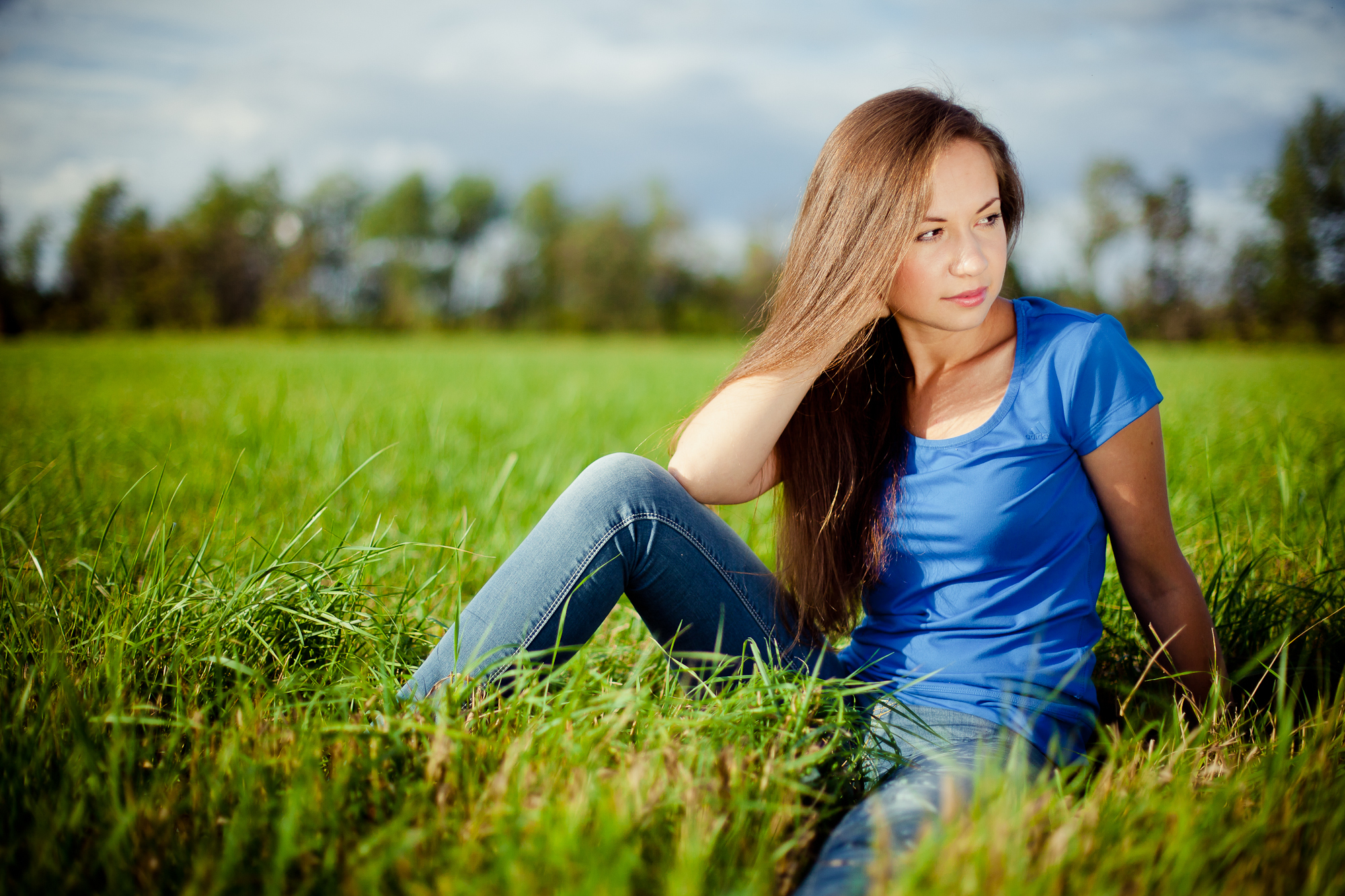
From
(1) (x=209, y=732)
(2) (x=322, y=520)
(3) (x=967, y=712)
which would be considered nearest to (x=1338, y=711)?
(3) (x=967, y=712)

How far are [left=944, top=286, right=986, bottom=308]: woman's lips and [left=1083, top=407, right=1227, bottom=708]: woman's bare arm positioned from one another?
0.37 meters

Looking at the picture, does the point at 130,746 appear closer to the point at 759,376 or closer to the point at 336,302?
the point at 759,376

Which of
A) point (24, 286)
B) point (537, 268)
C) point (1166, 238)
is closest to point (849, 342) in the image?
point (1166, 238)

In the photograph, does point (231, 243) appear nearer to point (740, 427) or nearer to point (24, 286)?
point (24, 286)

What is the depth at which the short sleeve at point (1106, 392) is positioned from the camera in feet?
4.71

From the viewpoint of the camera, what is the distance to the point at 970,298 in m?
1.54

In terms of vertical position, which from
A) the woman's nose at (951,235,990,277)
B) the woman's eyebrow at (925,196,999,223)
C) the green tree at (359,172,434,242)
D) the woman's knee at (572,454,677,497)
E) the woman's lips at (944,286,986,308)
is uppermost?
the green tree at (359,172,434,242)

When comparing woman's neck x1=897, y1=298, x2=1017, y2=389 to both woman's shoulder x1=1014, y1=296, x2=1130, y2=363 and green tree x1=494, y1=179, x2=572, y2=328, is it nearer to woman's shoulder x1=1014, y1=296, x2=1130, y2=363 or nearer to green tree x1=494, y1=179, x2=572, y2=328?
woman's shoulder x1=1014, y1=296, x2=1130, y2=363

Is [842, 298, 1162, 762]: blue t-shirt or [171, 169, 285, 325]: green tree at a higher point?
[171, 169, 285, 325]: green tree

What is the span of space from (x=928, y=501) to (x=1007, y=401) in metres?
0.26

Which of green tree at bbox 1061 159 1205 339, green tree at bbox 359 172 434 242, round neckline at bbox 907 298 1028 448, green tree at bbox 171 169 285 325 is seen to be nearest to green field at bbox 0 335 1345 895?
round neckline at bbox 907 298 1028 448

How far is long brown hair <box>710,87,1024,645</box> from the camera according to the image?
152cm

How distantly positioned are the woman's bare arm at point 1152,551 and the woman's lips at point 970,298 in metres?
0.37

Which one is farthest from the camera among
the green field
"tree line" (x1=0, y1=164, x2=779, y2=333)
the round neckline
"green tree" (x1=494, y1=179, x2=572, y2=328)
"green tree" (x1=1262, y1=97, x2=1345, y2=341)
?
"green tree" (x1=494, y1=179, x2=572, y2=328)
